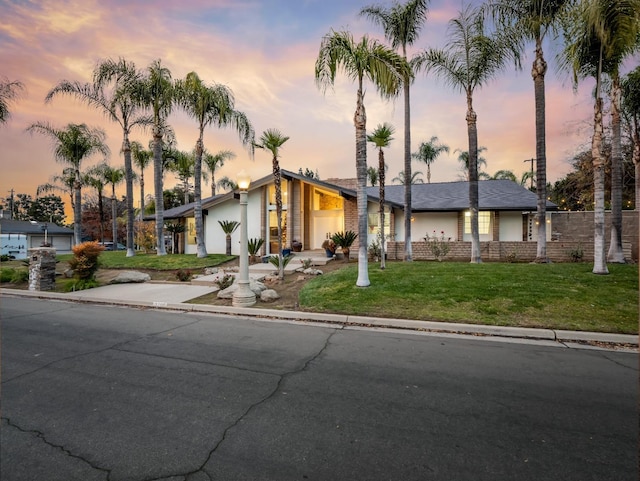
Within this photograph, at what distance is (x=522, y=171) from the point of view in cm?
4309

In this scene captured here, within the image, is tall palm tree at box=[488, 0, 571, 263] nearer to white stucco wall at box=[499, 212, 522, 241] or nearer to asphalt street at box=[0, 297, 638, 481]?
white stucco wall at box=[499, 212, 522, 241]

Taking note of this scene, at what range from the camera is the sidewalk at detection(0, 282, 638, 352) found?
20.2 feet

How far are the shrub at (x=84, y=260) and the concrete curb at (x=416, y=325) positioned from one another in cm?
360

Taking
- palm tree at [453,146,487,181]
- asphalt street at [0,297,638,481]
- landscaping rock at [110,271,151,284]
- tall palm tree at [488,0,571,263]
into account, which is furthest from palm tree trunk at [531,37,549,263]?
Answer: palm tree at [453,146,487,181]

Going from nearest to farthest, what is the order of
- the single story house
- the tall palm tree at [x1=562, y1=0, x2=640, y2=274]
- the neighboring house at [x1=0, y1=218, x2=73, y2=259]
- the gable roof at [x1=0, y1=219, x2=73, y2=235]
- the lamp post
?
the lamp post, the tall palm tree at [x1=562, y1=0, x2=640, y2=274], the single story house, the neighboring house at [x1=0, y1=218, x2=73, y2=259], the gable roof at [x1=0, y1=219, x2=73, y2=235]

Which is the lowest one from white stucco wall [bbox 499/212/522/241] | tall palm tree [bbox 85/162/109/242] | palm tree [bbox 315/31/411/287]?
white stucco wall [bbox 499/212/522/241]

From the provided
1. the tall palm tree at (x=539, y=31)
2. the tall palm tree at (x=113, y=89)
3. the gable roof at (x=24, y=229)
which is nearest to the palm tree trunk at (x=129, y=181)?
the tall palm tree at (x=113, y=89)

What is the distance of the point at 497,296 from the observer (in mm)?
8719

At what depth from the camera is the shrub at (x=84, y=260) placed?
13008mm

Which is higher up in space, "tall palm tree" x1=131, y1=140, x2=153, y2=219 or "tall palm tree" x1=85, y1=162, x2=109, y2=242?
"tall palm tree" x1=131, y1=140, x2=153, y2=219

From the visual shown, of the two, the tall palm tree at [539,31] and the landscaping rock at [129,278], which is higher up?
the tall palm tree at [539,31]

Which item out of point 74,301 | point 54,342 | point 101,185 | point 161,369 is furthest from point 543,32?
point 101,185

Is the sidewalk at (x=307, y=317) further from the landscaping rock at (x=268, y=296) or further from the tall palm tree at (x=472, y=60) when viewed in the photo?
the tall palm tree at (x=472, y=60)

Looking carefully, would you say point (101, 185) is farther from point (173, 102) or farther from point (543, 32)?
point (543, 32)
